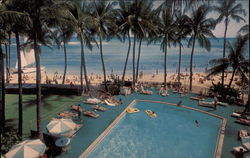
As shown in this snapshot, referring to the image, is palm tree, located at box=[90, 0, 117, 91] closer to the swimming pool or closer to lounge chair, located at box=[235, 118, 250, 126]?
the swimming pool

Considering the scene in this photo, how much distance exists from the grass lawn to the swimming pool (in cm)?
608

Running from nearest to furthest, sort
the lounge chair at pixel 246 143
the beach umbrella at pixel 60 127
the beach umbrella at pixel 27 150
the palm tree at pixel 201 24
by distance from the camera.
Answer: the beach umbrella at pixel 27 150 < the lounge chair at pixel 246 143 < the beach umbrella at pixel 60 127 < the palm tree at pixel 201 24

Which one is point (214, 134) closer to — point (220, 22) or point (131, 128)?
point (131, 128)

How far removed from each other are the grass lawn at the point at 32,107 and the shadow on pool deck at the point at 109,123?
142 centimetres

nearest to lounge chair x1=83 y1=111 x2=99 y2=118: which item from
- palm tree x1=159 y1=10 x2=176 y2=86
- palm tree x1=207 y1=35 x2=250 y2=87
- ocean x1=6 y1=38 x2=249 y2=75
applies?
ocean x1=6 y1=38 x2=249 y2=75

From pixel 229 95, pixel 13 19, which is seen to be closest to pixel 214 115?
pixel 229 95

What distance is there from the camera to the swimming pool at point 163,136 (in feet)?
36.4

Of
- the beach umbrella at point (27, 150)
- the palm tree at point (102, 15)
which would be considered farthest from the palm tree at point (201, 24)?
the beach umbrella at point (27, 150)

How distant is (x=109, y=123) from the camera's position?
Result: 1423cm

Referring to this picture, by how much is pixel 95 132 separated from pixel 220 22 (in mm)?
21063

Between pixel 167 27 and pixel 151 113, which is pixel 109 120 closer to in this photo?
pixel 151 113

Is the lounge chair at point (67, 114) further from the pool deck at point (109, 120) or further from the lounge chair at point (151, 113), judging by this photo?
the lounge chair at point (151, 113)

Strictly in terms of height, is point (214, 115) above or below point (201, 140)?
above

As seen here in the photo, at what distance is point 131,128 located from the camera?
14484 mm
